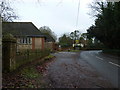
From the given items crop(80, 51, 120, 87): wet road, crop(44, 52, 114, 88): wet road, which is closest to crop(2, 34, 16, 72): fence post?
crop(44, 52, 114, 88): wet road

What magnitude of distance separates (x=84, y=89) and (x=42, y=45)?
32.2 metres

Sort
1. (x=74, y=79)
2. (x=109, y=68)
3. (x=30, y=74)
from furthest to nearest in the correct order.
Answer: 1. (x=109, y=68)
2. (x=30, y=74)
3. (x=74, y=79)

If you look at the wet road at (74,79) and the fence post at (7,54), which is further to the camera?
the fence post at (7,54)

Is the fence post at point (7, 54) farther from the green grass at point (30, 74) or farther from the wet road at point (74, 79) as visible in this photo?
the wet road at point (74, 79)

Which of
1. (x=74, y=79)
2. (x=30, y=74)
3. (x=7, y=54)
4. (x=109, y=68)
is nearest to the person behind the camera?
(x=7, y=54)

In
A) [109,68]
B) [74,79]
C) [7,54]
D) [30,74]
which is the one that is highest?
[7,54]

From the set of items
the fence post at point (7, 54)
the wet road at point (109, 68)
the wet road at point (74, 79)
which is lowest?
the wet road at point (109, 68)

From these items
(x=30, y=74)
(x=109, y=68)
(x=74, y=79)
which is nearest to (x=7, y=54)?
(x=30, y=74)

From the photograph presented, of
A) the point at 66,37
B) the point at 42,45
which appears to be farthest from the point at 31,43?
the point at 66,37

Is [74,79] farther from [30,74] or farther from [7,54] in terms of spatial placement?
[7,54]

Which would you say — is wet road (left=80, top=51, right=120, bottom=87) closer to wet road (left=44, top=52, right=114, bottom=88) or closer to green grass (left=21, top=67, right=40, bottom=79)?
wet road (left=44, top=52, right=114, bottom=88)

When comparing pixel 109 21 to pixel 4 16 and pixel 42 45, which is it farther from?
pixel 4 16

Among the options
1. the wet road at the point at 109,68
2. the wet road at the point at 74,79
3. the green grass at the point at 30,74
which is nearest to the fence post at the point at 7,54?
the green grass at the point at 30,74

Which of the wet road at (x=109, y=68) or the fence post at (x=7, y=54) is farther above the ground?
the fence post at (x=7, y=54)
